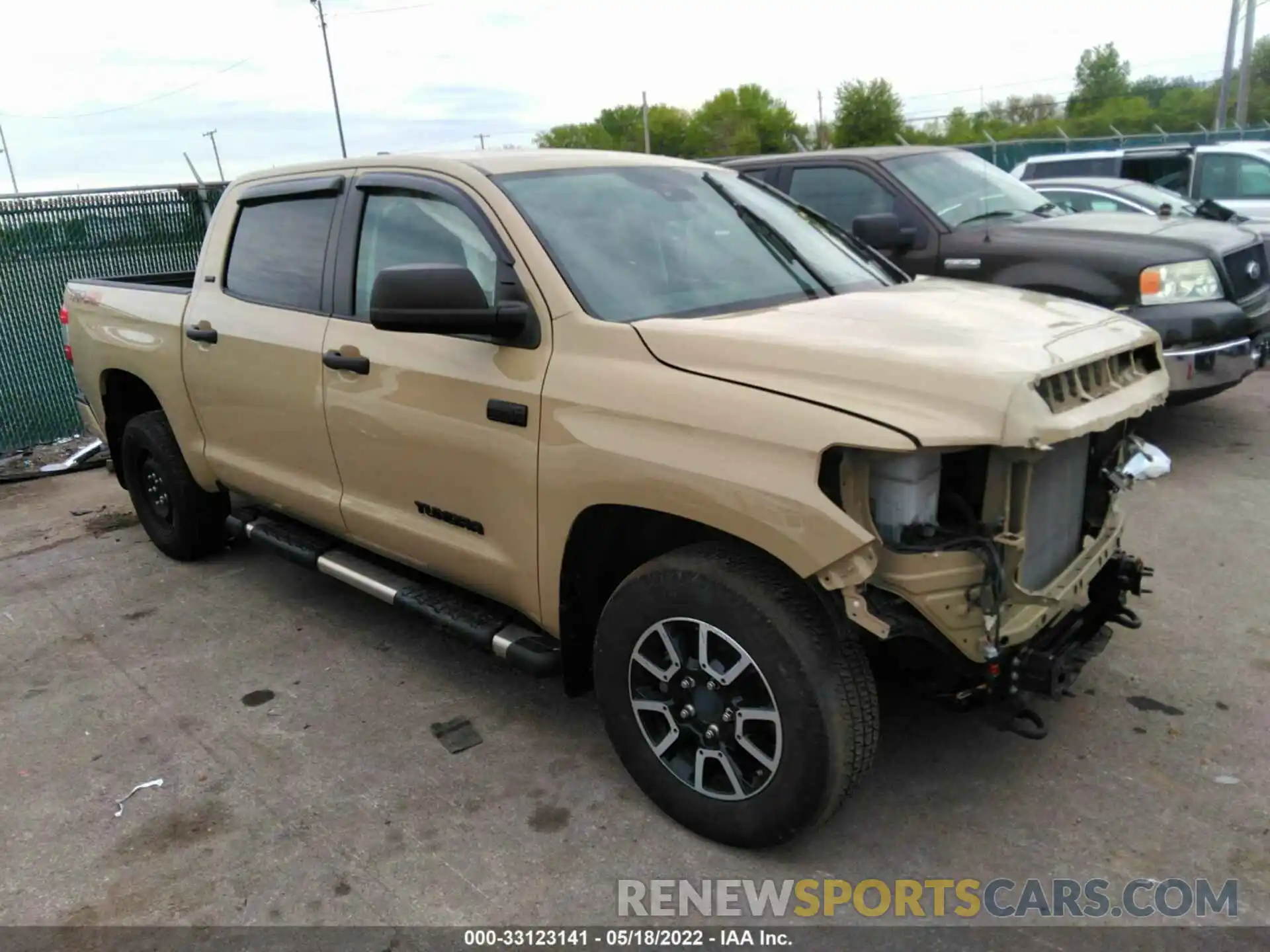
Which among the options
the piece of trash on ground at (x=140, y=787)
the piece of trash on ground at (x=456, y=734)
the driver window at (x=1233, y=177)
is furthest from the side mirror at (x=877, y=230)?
the driver window at (x=1233, y=177)

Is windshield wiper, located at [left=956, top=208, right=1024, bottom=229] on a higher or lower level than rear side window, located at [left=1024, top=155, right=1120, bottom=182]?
lower

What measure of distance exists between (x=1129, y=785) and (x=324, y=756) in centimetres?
269

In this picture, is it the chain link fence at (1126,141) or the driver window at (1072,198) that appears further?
the chain link fence at (1126,141)

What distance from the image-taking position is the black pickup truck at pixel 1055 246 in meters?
5.98

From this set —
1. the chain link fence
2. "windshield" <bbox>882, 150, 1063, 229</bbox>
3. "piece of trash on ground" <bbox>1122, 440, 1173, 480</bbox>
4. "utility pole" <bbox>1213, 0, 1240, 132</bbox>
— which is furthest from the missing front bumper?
"utility pole" <bbox>1213, 0, 1240, 132</bbox>

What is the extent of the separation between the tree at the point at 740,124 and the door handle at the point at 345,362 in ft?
258

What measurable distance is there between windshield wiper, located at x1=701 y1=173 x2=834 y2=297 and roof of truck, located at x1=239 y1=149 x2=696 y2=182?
280 millimetres

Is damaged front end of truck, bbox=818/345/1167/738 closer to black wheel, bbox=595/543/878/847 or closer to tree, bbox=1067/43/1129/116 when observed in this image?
black wheel, bbox=595/543/878/847

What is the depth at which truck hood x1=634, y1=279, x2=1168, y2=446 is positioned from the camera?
2365 mm

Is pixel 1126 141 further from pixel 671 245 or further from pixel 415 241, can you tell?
pixel 415 241

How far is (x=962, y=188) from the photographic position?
711 cm

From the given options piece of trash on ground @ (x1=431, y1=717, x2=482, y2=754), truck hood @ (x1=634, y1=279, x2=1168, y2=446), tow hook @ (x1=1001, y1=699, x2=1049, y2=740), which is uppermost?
truck hood @ (x1=634, y1=279, x2=1168, y2=446)

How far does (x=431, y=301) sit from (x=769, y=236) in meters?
1.38

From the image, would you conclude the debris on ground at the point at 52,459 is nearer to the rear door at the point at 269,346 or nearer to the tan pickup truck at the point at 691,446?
the rear door at the point at 269,346
